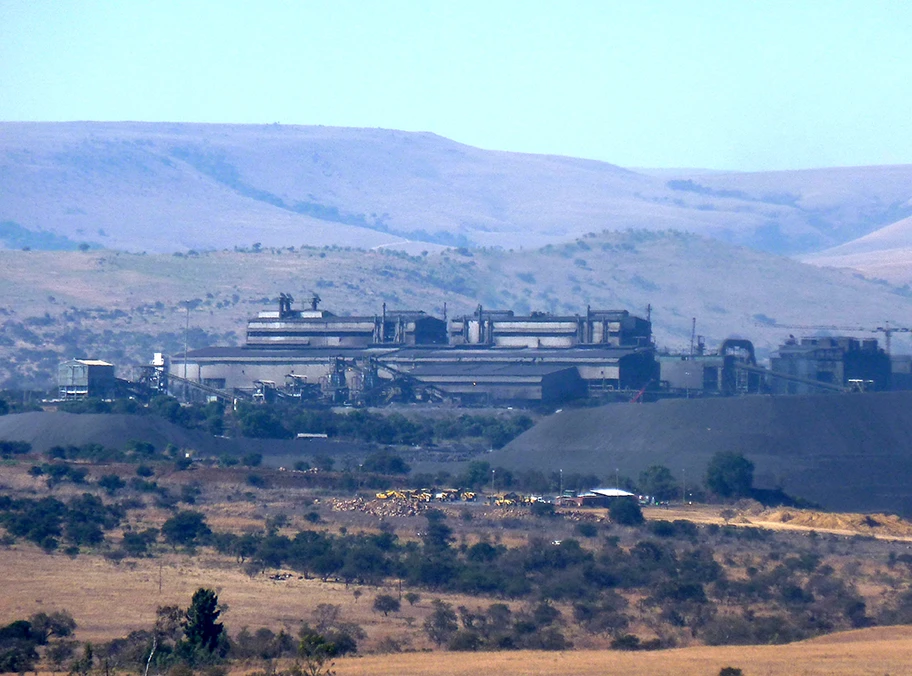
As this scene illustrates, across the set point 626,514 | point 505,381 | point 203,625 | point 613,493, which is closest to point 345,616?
point 203,625

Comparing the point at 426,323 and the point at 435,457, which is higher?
the point at 426,323

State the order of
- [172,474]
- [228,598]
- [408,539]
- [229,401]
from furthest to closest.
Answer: [229,401] < [172,474] < [408,539] < [228,598]

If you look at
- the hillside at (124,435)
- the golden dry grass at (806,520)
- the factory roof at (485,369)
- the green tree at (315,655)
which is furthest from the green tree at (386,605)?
the factory roof at (485,369)

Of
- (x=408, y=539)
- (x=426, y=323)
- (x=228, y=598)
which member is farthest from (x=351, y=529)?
(x=426, y=323)

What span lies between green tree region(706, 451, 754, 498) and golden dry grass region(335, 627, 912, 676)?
33.5 m

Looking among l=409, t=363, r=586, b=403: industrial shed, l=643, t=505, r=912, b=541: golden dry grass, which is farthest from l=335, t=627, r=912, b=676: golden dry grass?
l=409, t=363, r=586, b=403: industrial shed

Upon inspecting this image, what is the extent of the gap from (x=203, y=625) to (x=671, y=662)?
10.2 m

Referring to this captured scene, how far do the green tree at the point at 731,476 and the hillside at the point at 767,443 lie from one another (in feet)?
5.87

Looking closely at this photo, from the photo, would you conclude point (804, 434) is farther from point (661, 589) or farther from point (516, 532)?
point (661, 589)

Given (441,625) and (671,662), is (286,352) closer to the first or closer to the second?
(441,625)

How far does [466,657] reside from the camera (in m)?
34.8

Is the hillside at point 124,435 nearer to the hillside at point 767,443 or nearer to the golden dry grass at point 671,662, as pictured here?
the hillside at point 767,443

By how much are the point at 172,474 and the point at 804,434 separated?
29.6 metres

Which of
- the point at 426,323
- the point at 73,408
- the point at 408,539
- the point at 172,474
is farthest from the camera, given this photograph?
the point at 426,323
